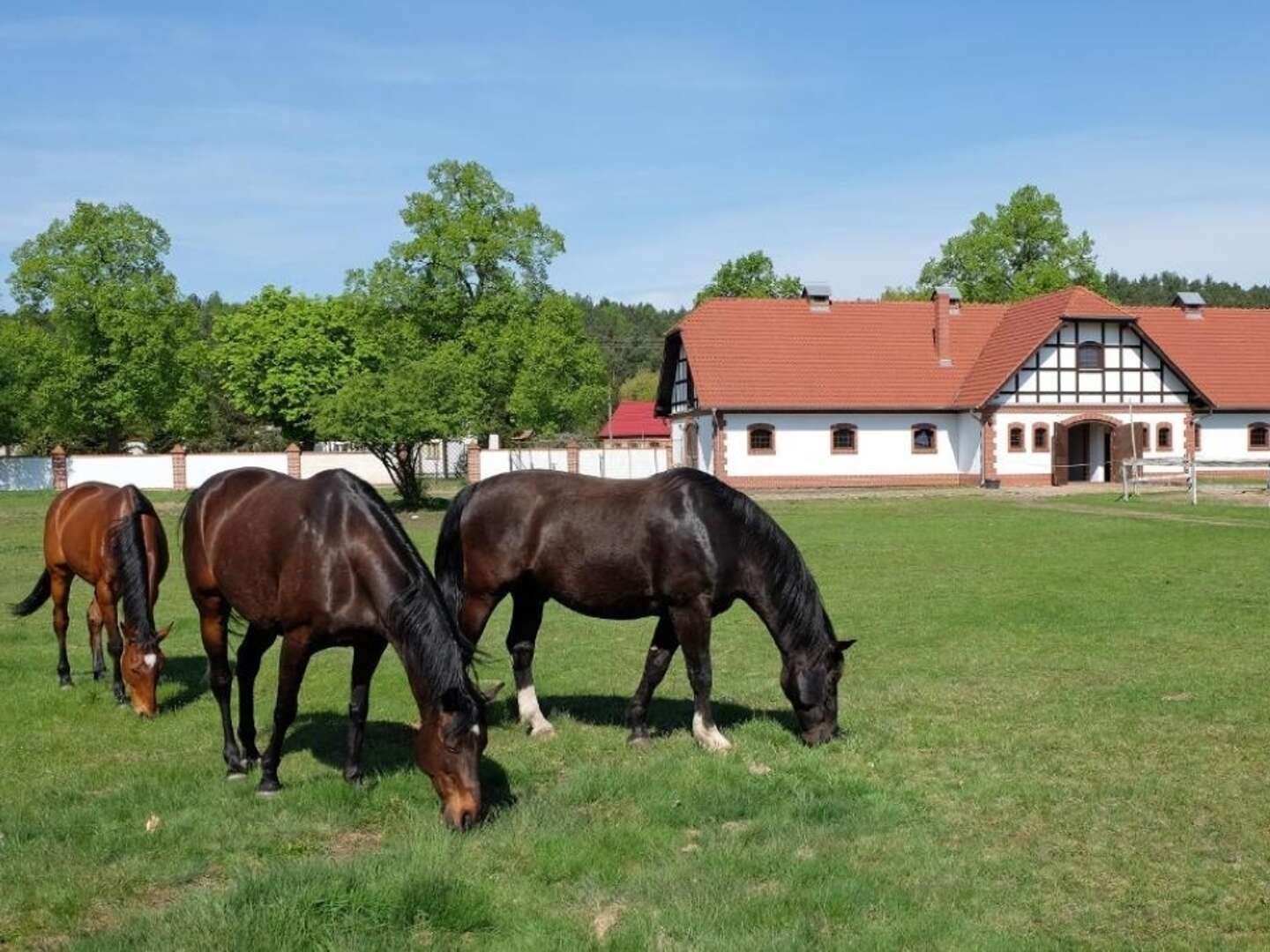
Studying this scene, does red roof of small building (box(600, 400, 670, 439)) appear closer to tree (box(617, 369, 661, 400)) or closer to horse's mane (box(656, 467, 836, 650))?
tree (box(617, 369, 661, 400))

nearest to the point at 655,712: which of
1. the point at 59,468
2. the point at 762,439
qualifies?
the point at 762,439

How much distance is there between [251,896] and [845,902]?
8.29 feet

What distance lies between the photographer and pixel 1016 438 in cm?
4128

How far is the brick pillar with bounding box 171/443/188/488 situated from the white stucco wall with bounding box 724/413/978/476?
2390 cm

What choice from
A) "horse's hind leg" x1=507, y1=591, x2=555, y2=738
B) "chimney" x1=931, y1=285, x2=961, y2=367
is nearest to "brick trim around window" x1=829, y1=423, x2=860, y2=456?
"chimney" x1=931, y1=285, x2=961, y2=367

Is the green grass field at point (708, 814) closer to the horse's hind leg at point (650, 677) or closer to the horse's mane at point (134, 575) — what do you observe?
the horse's hind leg at point (650, 677)

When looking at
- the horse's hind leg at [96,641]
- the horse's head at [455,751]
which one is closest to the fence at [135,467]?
the horse's hind leg at [96,641]

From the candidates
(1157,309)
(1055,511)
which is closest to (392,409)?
(1055,511)

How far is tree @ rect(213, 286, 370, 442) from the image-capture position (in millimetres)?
58062

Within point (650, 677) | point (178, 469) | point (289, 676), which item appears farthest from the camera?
point (178, 469)

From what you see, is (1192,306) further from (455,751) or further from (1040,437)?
(455,751)

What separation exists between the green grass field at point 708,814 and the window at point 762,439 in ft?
98.4

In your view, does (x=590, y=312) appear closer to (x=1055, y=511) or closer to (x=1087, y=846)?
(x=1055, y=511)

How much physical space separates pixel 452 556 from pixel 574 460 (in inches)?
1639
